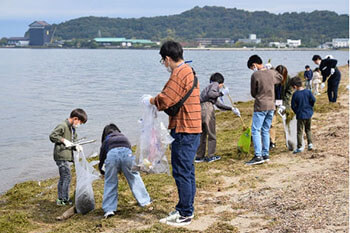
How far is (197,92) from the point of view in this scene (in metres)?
5.14

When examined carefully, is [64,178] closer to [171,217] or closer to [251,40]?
[171,217]

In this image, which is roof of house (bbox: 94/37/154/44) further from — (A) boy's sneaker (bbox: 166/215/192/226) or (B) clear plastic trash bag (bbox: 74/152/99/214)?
(A) boy's sneaker (bbox: 166/215/192/226)

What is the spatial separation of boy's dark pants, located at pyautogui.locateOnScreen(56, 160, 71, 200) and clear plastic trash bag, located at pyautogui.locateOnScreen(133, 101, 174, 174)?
4.47 feet

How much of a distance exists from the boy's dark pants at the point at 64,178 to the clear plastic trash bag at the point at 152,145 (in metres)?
1.36

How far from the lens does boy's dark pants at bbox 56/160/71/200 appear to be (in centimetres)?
638

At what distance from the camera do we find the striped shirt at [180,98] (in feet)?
16.4

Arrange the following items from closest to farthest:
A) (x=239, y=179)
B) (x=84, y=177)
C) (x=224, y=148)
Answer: (x=84, y=177), (x=239, y=179), (x=224, y=148)

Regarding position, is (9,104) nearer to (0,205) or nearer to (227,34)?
(0,205)

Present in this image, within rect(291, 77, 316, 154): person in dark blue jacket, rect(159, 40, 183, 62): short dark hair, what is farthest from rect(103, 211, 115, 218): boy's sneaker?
rect(291, 77, 316, 154): person in dark blue jacket

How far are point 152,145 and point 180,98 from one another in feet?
2.63

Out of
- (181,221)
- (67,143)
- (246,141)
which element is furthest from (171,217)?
(246,141)

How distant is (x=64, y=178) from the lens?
6.54 m

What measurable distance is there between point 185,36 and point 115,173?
175m

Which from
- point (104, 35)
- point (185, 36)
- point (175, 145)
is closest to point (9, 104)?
point (175, 145)
